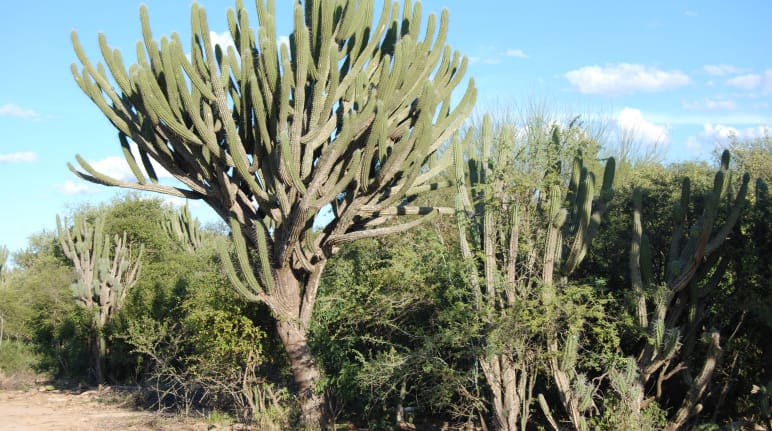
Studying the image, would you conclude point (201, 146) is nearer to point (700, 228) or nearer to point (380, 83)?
point (380, 83)

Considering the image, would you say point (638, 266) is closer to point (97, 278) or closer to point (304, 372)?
point (304, 372)

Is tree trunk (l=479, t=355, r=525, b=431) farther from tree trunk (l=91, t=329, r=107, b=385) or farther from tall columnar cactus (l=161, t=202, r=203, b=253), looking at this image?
tall columnar cactus (l=161, t=202, r=203, b=253)

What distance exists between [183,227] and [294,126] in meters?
14.9

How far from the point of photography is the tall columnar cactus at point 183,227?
834 inches

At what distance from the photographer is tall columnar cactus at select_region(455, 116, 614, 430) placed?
262 inches

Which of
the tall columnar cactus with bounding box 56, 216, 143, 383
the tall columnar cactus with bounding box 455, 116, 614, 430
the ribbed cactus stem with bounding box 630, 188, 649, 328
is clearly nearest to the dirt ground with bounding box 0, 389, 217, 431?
the tall columnar cactus with bounding box 56, 216, 143, 383

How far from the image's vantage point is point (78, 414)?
1182 cm

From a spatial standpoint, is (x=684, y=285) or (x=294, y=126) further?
(x=294, y=126)

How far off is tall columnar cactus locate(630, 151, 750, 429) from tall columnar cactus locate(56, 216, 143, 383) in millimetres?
12106

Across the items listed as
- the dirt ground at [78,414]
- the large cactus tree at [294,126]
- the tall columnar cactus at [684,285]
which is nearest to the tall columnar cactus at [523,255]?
the tall columnar cactus at [684,285]

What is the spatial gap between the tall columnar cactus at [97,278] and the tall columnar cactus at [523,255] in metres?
11.0

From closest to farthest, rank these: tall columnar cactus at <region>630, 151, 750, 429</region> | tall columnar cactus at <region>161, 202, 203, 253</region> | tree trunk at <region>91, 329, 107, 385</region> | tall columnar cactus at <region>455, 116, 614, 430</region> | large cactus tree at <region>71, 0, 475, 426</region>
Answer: tall columnar cactus at <region>630, 151, 750, 429</region>, tall columnar cactus at <region>455, 116, 614, 430</region>, large cactus tree at <region>71, 0, 475, 426</region>, tree trunk at <region>91, 329, 107, 385</region>, tall columnar cactus at <region>161, 202, 203, 253</region>

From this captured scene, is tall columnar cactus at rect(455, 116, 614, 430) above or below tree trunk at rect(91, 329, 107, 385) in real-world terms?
above

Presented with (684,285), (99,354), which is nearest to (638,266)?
(684,285)
